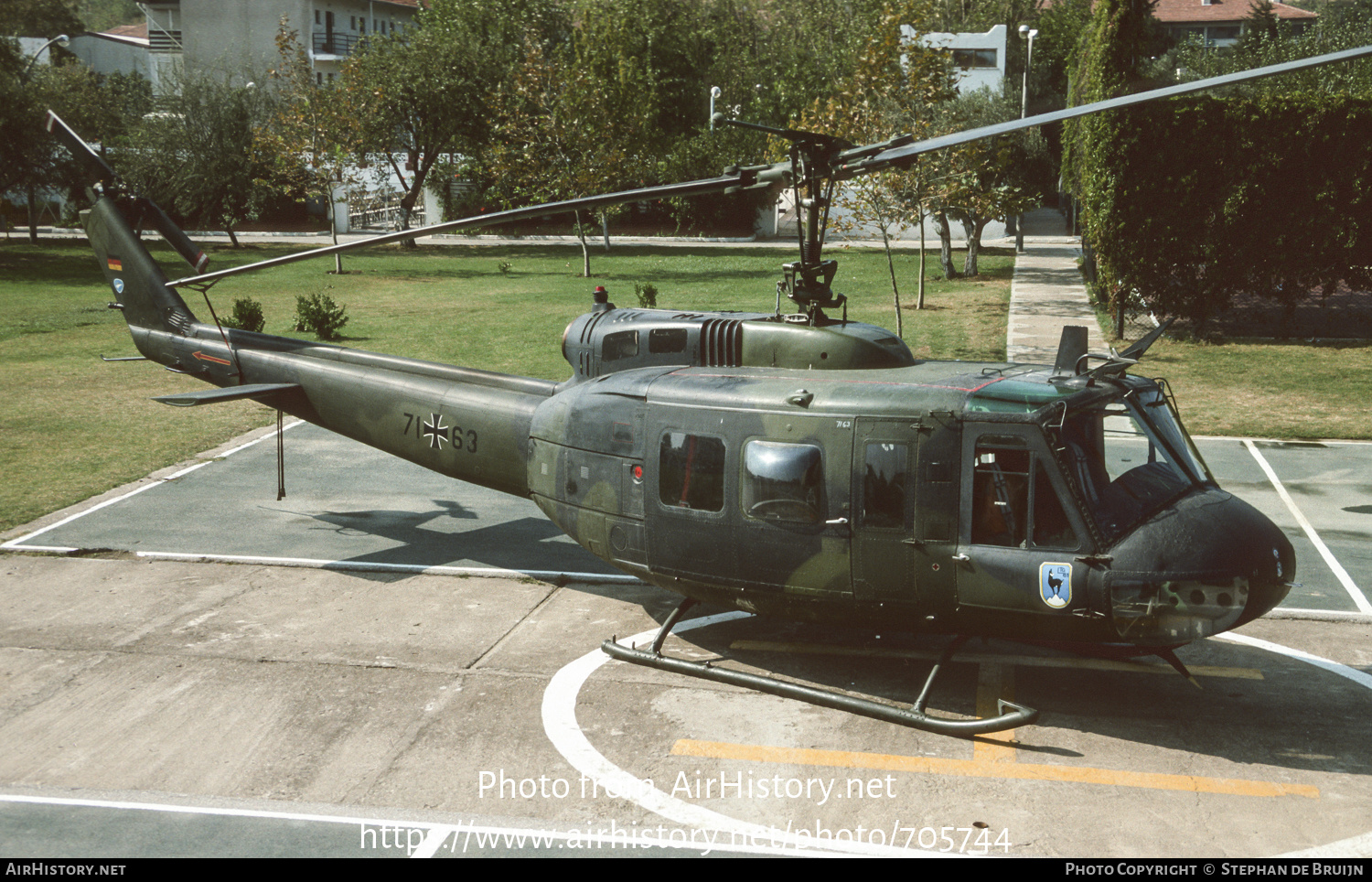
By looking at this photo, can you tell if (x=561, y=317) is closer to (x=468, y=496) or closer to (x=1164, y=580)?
(x=468, y=496)

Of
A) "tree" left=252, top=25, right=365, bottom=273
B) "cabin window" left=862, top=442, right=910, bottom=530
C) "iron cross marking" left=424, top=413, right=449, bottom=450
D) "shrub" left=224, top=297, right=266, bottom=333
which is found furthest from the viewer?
"tree" left=252, top=25, right=365, bottom=273

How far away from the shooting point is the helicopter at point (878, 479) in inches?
321

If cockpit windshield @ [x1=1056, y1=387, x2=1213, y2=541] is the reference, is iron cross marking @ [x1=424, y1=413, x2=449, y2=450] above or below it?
below

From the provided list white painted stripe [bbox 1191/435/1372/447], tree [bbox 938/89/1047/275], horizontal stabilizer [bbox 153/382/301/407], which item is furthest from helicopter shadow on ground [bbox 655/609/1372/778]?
tree [bbox 938/89/1047/275]

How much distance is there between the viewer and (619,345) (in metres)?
10.8

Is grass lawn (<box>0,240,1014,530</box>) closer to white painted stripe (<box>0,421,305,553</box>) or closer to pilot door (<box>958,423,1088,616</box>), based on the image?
white painted stripe (<box>0,421,305,553</box>)

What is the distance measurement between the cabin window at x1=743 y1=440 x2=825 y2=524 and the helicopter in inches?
0.7

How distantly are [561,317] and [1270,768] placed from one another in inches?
997

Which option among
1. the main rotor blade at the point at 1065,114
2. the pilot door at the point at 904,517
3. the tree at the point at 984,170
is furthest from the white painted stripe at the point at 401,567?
the tree at the point at 984,170

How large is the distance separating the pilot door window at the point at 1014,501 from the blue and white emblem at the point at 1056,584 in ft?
0.53

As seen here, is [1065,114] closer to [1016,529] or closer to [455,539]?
A: [1016,529]

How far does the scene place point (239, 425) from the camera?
19.4m

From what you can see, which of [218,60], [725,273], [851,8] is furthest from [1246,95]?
[851,8]

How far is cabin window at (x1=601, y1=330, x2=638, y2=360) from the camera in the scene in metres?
10.7
